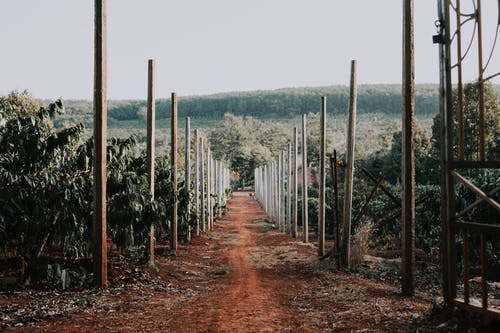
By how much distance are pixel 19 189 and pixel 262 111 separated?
15410 cm

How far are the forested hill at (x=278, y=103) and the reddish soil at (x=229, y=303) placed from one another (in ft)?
415

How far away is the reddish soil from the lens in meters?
6.75

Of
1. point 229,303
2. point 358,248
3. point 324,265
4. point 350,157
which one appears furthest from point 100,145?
point 358,248

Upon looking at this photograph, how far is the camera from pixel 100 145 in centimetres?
911

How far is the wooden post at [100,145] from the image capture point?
9016mm

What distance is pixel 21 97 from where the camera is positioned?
3944cm

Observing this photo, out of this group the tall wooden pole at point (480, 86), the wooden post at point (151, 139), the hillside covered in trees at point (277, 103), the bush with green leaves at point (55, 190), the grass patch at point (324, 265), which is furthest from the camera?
the hillside covered in trees at point (277, 103)

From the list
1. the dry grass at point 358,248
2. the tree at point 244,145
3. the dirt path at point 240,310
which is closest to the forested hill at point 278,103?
the tree at point 244,145

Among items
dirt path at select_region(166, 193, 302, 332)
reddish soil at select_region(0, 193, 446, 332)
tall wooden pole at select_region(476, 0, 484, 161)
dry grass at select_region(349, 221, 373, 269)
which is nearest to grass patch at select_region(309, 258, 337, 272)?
reddish soil at select_region(0, 193, 446, 332)

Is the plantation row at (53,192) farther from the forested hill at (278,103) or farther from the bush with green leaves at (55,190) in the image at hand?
the forested hill at (278,103)

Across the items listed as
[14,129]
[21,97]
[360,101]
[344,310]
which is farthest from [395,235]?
[360,101]

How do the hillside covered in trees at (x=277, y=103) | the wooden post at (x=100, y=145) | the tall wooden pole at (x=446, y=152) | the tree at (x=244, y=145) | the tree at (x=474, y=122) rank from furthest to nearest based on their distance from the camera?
the hillside covered in trees at (x=277, y=103)
the tree at (x=244, y=145)
the tree at (x=474, y=122)
the wooden post at (x=100, y=145)
the tall wooden pole at (x=446, y=152)

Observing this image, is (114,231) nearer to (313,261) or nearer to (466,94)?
(313,261)

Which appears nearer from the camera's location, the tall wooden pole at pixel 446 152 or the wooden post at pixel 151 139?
the tall wooden pole at pixel 446 152
